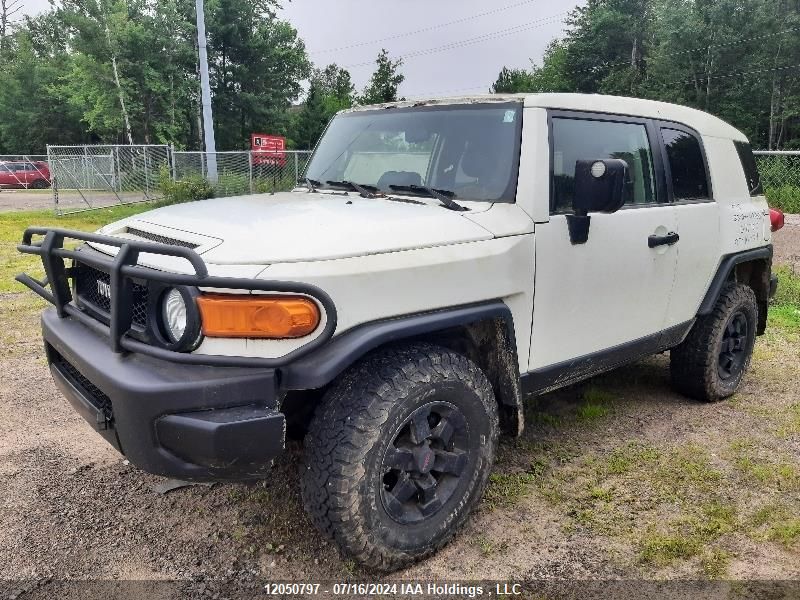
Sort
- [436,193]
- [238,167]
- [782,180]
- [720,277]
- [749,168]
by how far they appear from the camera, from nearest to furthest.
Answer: [436,193] → [720,277] → [749,168] → [782,180] → [238,167]

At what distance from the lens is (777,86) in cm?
3372

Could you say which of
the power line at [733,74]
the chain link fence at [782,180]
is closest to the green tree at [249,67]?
the power line at [733,74]

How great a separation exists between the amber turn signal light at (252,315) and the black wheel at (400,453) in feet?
1.24

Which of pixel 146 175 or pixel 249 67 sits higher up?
pixel 249 67

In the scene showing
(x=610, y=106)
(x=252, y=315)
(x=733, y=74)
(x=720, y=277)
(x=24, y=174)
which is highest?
(x=733, y=74)

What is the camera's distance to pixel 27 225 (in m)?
14.8

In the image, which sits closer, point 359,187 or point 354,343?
point 354,343

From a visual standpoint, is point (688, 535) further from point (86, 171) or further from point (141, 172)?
point (86, 171)

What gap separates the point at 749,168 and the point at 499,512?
3.17m

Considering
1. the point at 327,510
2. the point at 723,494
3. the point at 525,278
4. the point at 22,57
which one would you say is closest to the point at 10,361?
the point at 327,510

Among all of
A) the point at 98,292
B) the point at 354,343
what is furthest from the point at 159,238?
the point at 354,343

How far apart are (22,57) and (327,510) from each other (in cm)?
5112

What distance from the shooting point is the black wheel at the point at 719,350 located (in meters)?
4.31

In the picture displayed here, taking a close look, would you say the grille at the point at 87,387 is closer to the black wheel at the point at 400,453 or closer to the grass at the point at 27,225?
the black wheel at the point at 400,453
